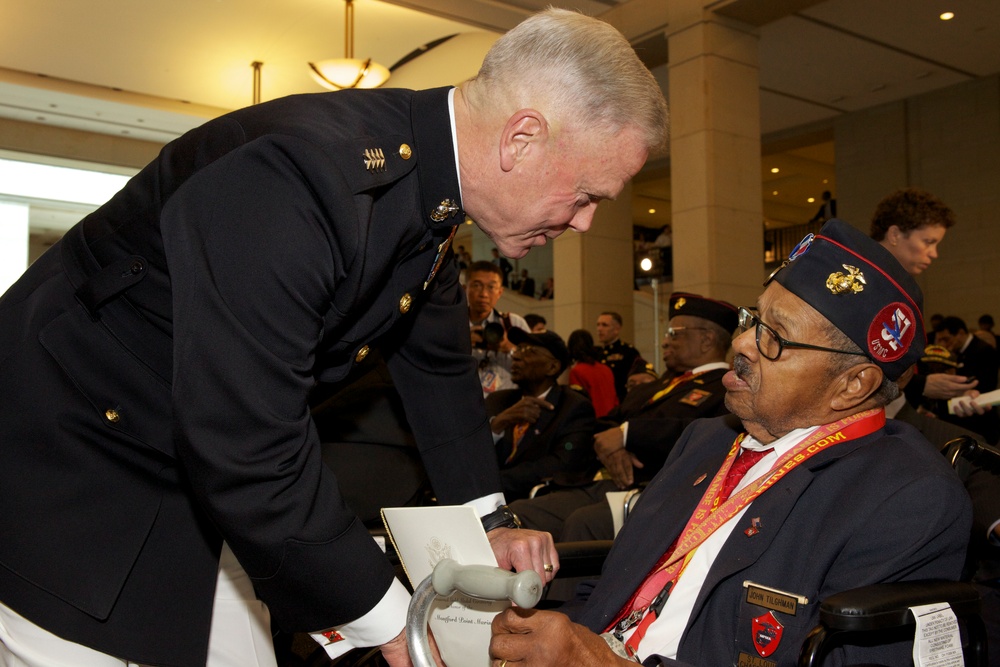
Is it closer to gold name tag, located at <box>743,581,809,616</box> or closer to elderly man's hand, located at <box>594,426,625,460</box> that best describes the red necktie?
gold name tag, located at <box>743,581,809,616</box>

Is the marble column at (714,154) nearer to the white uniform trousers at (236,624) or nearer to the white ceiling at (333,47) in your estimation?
the white ceiling at (333,47)

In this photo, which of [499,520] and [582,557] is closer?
[499,520]

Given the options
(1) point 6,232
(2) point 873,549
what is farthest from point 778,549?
(1) point 6,232

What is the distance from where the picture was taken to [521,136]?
119 cm

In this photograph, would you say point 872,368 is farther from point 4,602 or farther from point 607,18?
point 607,18

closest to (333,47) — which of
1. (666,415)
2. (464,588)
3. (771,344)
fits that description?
(666,415)

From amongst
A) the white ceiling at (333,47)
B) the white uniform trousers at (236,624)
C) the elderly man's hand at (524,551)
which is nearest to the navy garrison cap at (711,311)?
the elderly man's hand at (524,551)

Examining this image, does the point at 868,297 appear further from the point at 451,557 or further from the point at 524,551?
the point at 451,557

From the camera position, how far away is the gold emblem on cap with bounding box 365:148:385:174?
113cm

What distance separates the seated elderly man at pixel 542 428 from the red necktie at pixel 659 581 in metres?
2.35

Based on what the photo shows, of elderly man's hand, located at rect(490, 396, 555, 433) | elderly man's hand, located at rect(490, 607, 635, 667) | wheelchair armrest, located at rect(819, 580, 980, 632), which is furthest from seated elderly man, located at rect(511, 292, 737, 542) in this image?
elderly man's hand, located at rect(490, 607, 635, 667)

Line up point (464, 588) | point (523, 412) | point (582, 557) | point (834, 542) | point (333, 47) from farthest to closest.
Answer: point (333, 47)
point (523, 412)
point (582, 557)
point (834, 542)
point (464, 588)

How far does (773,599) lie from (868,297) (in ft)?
2.12

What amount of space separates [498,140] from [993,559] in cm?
171
